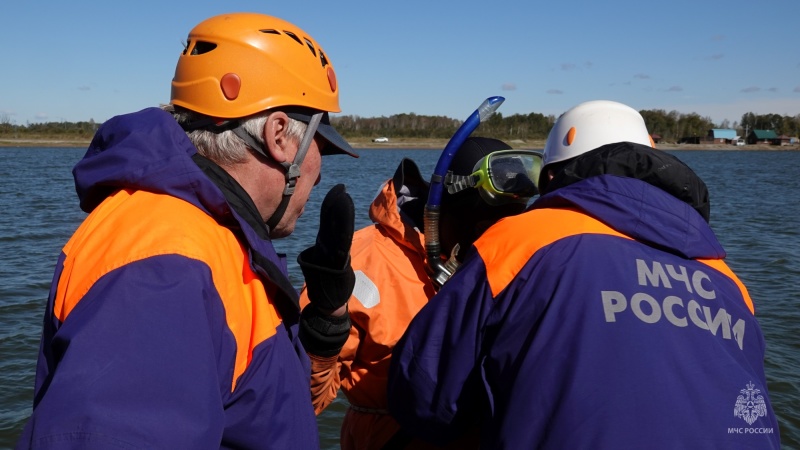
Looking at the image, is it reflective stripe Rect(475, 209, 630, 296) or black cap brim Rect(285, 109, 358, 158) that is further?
black cap brim Rect(285, 109, 358, 158)

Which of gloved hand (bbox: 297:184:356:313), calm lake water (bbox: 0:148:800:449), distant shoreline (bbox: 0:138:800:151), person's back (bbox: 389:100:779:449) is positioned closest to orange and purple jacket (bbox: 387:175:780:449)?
person's back (bbox: 389:100:779:449)

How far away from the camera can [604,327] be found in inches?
77.4

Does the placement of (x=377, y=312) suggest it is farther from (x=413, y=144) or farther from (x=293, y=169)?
(x=413, y=144)

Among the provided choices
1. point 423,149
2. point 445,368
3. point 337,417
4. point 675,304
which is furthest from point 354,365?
point 423,149

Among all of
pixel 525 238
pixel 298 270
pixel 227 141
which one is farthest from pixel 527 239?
pixel 298 270

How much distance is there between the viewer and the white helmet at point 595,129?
9.27 ft

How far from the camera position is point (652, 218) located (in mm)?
2162

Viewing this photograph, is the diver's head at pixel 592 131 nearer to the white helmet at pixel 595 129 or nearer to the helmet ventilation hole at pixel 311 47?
the white helmet at pixel 595 129

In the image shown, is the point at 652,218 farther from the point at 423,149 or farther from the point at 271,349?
the point at 423,149

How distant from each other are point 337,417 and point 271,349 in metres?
5.65

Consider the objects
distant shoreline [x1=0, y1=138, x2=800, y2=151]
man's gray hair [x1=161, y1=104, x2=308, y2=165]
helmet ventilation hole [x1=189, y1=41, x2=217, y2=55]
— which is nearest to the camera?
man's gray hair [x1=161, y1=104, x2=308, y2=165]

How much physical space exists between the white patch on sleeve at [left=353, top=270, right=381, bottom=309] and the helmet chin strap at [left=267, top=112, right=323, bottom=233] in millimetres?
881

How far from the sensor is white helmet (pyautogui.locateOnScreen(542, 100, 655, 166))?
9.27 ft

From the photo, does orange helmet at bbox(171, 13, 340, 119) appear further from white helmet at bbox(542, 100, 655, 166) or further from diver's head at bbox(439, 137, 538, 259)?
diver's head at bbox(439, 137, 538, 259)
